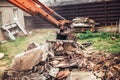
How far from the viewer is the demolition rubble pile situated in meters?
9.72

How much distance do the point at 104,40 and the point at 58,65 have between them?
6.52 metres

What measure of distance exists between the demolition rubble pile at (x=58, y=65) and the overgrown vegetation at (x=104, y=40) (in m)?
1.79

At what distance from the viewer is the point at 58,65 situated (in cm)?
1030

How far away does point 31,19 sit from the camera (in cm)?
2594

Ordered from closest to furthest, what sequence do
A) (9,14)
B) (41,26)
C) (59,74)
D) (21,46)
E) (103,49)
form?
(59,74) → (103,49) → (21,46) → (9,14) → (41,26)

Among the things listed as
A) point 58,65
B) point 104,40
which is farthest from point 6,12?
point 58,65

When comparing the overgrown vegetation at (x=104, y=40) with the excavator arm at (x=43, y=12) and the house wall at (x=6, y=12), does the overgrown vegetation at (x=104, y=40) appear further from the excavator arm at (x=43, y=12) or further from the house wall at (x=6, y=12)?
the house wall at (x=6, y=12)

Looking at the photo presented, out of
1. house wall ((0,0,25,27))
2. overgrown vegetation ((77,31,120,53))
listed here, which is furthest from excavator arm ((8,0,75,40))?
house wall ((0,0,25,27))

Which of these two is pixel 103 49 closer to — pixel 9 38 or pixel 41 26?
pixel 9 38

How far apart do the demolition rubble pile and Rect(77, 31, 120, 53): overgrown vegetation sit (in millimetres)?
1788

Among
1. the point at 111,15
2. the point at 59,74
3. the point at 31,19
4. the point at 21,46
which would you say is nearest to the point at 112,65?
the point at 59,74

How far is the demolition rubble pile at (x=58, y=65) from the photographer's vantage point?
9719 mm

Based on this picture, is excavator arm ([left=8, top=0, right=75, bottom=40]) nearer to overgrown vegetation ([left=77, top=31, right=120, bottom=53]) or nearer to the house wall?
overgrown vegetation ([left=77, top=31, right=120, bottom=53])

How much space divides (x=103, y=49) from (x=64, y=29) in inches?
108
